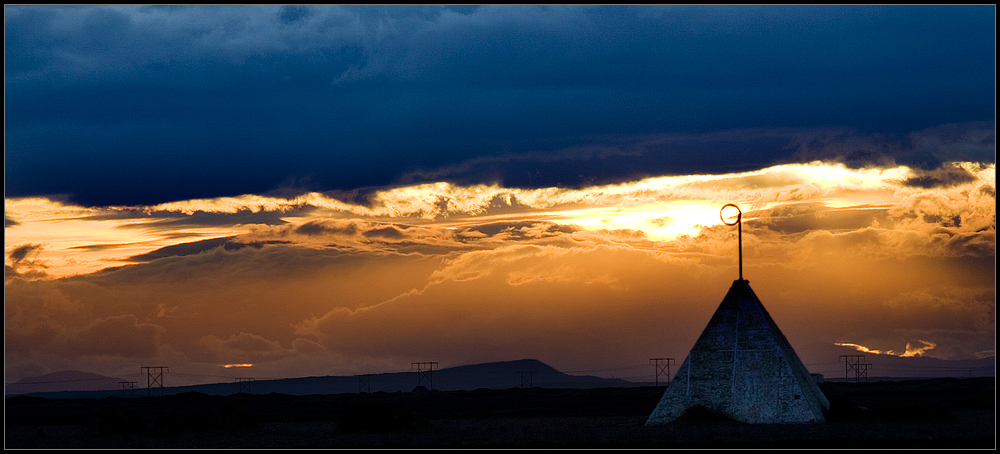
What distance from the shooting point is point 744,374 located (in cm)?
4338

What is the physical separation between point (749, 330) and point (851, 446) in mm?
9549

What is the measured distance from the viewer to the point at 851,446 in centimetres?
3516

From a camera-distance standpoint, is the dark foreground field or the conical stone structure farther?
the conical stone structure

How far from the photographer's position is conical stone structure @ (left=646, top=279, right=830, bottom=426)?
4241 cm

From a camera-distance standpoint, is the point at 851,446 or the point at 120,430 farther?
the point at 120,430

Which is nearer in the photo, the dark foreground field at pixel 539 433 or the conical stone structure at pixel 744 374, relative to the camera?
the dark foreground field at pixel 539 433

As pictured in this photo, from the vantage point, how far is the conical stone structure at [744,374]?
42.4 m

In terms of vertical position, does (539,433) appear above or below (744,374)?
below

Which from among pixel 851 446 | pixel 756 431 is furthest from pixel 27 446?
pixel 851 446

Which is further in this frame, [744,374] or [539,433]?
[539,433]

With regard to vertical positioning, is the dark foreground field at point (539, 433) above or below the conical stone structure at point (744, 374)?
below

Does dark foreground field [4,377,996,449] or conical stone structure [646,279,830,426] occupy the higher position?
conical stone structure [646,279,830,426]

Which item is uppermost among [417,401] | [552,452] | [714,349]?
[714,349]

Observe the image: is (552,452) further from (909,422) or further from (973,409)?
(973,409)
